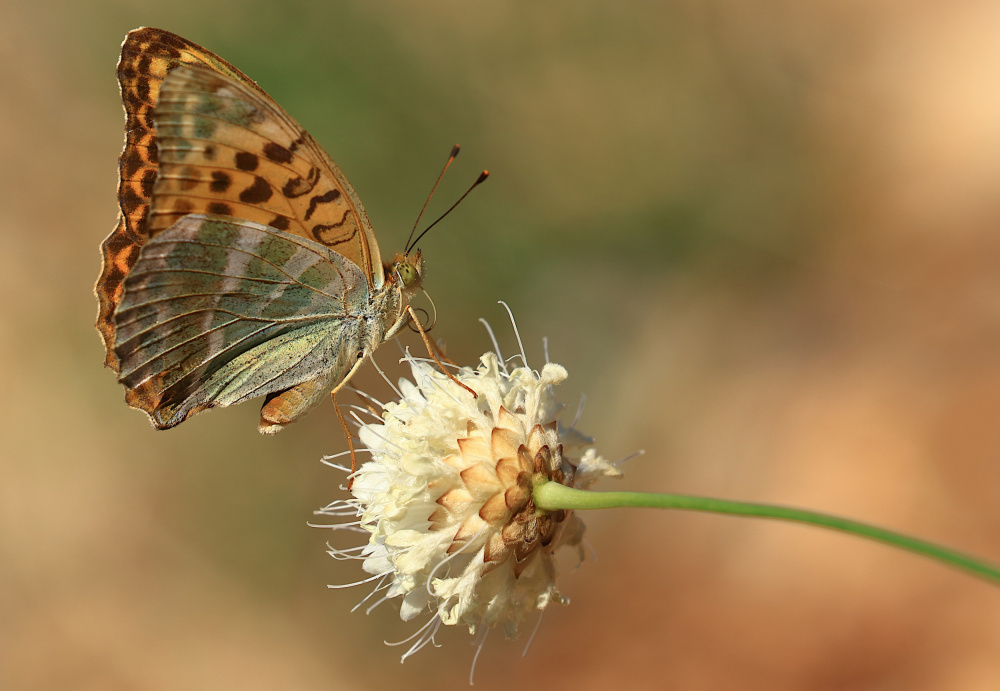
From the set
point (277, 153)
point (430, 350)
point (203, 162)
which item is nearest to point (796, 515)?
point (430, 350)

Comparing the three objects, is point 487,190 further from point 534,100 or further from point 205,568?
point 205,568

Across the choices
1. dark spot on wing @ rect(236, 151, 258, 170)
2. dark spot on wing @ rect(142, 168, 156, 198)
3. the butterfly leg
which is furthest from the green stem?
dark spot on wing @ rect(142, 168, 156, 198)

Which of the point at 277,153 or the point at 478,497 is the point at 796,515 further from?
the point at 277,153

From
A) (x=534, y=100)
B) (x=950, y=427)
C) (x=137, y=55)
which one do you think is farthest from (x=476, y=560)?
(x=534, y=100)

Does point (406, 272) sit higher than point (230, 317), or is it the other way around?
point (406, 272)

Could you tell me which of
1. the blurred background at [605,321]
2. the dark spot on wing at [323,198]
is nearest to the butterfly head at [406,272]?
the dark spot on wing at [323,198]
